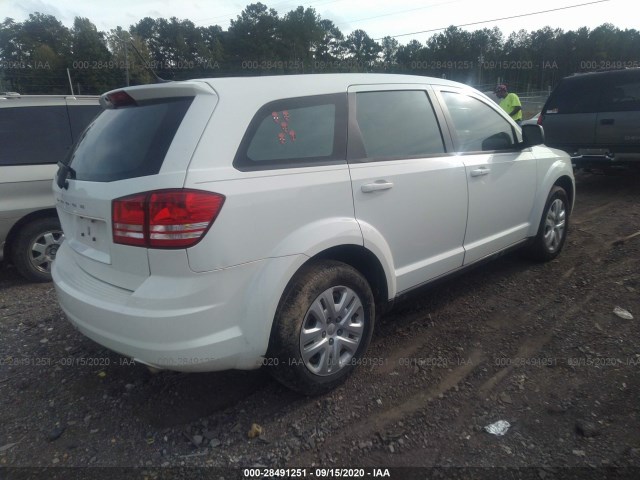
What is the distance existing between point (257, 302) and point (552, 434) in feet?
5.43

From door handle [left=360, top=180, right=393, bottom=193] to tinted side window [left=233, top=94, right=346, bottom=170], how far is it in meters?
0.21

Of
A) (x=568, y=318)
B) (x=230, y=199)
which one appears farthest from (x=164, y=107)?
(x=568, y=318)

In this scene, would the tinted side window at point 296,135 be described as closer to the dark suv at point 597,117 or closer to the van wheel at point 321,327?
the van wheel at point 321,327

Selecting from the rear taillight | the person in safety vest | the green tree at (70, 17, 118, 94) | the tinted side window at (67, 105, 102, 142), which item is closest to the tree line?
the green tree at (70, 17, 118, 94)

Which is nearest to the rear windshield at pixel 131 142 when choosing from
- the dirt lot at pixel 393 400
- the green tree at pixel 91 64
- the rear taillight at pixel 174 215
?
the rear taillight at pixel 174 215

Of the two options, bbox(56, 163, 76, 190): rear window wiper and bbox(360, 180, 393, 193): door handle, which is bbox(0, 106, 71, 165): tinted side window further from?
bbox(360, 180, 393, 193): door handle

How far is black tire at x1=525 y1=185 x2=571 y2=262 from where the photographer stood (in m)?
4.44

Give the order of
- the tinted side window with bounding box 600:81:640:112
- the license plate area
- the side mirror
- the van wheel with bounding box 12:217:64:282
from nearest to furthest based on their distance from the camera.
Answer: the license plate area < the side mirror < the van wheel with bounding box 12:217:64:282 < the tinted side window with bounding box 600:81:640:112

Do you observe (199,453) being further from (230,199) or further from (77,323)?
(230,199)

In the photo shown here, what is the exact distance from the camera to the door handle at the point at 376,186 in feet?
8.76

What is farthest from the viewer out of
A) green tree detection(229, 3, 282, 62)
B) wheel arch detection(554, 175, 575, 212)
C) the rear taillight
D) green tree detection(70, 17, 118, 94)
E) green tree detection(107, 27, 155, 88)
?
green tree detection(229, 3, 282, 62)

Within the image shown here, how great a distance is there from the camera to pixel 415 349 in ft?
10.4

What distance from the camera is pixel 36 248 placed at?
4586 millimetres

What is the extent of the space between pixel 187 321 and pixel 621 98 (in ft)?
26.9
